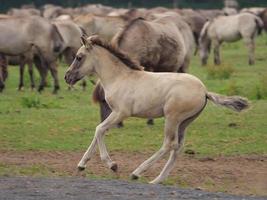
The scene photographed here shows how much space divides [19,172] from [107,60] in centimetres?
175

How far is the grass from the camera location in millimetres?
14570

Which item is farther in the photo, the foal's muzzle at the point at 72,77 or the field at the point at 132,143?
the foal's muzzle at the point at 72,77

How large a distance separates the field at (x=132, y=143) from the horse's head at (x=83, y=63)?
1.17 metres

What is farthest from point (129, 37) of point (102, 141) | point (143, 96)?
point (102, 141)

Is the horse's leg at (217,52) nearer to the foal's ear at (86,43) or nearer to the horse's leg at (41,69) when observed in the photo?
the horse's leg at (41,69)

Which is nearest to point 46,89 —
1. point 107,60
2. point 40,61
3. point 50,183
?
point 40,61

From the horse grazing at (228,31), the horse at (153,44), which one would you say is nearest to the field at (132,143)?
the horse at (153,44)

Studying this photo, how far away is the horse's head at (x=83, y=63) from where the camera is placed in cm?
1220

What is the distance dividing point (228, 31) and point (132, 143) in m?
20.7

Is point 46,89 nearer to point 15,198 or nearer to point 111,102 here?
point 111,102

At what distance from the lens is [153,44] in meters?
16.7

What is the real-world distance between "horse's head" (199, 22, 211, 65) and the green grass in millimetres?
10719

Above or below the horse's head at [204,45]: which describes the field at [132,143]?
above

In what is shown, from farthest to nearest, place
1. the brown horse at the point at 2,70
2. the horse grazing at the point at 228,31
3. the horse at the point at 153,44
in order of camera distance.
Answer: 1. the horse grazing at the point at 228,31
2. the brown horse at the point at 2,70
3. the horse at the point at 153,44
